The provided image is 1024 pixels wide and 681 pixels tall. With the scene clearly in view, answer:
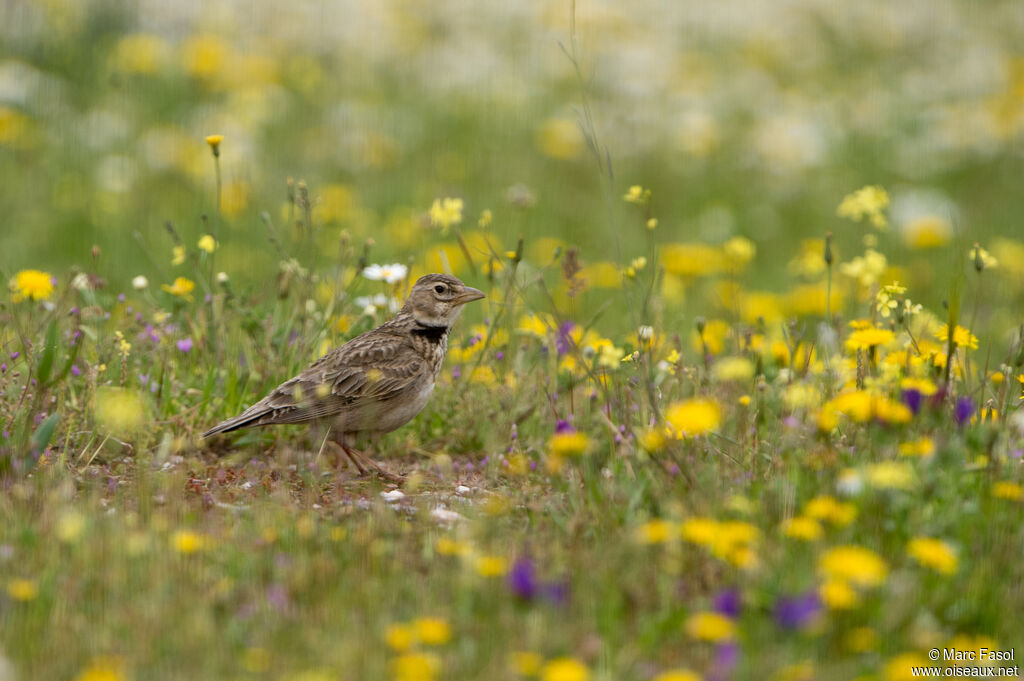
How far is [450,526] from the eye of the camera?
4328 mm

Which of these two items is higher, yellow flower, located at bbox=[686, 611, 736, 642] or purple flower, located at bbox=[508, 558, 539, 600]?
purple flower, located at bbox=[508, 558, 539, 600]

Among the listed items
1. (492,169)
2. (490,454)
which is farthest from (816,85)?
(490,454)

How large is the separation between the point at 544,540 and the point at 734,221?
8770mm

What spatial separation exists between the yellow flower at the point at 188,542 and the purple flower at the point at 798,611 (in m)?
1.77

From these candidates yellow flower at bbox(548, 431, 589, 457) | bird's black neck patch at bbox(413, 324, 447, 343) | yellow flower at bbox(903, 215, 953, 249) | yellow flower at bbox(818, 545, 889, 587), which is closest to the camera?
yellow flower at bbox(818, 545, 889, 587)

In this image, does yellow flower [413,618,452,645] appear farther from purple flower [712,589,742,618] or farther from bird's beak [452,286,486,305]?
bird's beak [452,286,486,305]

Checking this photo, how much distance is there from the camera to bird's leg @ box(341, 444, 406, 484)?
5375 mm

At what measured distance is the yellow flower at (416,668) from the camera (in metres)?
2.99

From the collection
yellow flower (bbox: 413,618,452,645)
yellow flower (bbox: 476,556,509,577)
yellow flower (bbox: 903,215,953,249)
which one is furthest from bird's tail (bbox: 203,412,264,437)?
yellow flower (bbox: 903,215,953,249)

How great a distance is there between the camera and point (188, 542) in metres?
3.69

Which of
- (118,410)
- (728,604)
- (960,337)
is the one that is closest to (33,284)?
(118,410)

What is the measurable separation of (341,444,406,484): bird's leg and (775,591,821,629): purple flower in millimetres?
2443

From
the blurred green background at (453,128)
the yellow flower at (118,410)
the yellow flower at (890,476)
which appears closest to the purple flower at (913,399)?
the yellow flower at (890,476)

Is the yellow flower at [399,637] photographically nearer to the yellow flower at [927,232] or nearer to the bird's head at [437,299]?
the bird's head at [437,299]
